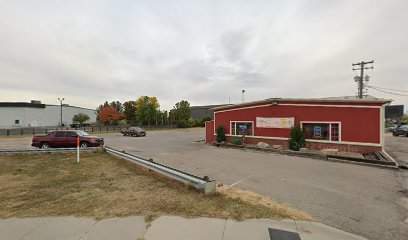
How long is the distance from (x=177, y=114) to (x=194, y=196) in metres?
61.5

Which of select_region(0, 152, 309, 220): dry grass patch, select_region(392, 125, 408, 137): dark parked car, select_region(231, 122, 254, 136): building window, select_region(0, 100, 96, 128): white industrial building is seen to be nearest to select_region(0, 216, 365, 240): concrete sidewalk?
select_region(0, 152, 309, 220): dry grass patch

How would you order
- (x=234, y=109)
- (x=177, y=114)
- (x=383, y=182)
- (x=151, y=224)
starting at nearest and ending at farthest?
(x=151, y=224), (x=383, y=182), (x=234, y=109), (x=177, y=114)

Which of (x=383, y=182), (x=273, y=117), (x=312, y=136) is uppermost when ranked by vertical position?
(x=273, y=117)

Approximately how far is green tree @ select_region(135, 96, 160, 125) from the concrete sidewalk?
5706cm

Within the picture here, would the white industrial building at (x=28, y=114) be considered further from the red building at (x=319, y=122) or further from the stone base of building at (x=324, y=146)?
the stone base of building at (x=324, y=146)

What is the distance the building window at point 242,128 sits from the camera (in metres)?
20.9

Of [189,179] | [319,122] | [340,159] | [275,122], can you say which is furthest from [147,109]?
[189,179]

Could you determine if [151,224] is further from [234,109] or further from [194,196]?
[234,109]

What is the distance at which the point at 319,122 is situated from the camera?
55.2ft

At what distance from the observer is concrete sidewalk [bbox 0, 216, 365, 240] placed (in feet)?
13.2

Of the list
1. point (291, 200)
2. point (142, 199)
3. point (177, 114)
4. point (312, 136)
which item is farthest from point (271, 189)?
point (177, 114)

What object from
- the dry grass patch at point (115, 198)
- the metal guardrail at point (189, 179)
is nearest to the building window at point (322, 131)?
the dry grass patch at point (115, 198)

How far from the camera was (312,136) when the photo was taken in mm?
17250

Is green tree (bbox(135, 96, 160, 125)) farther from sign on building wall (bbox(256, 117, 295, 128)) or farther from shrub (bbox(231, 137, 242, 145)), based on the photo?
sign on building wall (bbox(256, 117, 295, 128))
